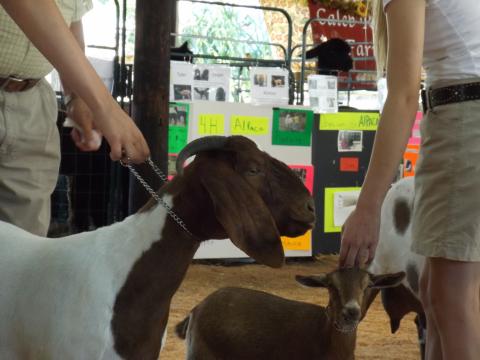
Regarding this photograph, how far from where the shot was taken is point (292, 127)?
749 cm

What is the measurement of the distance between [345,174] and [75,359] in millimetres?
6093

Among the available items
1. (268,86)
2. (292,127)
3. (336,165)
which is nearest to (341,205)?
(336,165)

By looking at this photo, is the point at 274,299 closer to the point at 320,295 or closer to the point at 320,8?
the point at 320,295

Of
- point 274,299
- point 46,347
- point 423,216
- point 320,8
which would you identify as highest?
point 320,8

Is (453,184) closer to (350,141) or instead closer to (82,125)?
(82,125)

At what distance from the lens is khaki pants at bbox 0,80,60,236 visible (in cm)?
260

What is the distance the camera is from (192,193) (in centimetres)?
218

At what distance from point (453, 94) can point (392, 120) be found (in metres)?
0.26

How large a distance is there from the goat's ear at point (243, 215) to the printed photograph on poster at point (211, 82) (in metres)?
5.28

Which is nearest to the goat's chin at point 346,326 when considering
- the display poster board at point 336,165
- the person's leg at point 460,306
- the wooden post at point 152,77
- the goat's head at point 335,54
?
the person's leg at point 460,306

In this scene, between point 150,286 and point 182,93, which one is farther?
point 182,93

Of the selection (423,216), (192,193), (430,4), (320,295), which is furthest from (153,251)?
(320,295)

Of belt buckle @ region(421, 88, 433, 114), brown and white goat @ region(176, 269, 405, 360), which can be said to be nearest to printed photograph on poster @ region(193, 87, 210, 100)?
brown and white goat @ region(176, 269, 405, 360)

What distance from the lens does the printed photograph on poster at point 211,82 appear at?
290 inches
